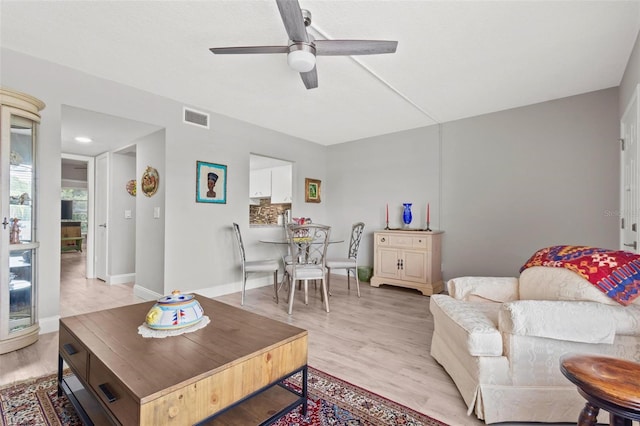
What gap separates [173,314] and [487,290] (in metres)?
2.09

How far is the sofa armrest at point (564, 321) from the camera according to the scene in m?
1.42

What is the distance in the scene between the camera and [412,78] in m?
3.04

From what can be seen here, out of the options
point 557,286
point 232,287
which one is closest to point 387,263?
point 232,287

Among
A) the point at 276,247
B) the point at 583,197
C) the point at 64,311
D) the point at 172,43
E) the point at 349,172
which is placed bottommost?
the point at 64,311

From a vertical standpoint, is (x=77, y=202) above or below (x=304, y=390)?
above

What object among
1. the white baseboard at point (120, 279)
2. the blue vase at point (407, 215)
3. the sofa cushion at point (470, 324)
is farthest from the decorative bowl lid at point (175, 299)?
the white baseboard at point (120, 279)

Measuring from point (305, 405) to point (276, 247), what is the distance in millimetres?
3466

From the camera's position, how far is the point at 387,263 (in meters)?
4.54

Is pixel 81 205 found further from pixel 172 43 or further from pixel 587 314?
pixel 587 314

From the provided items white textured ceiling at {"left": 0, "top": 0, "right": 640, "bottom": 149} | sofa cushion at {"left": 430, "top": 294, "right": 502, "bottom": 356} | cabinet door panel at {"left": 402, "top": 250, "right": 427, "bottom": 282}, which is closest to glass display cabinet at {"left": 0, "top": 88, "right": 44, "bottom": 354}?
white textured ceiling at {"left": 0, "top": 0, "right": 640, "bottom": 149}

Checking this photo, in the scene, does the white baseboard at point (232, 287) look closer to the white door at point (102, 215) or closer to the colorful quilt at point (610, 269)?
the white door at point (102, 215)

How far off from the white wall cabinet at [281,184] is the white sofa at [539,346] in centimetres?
401

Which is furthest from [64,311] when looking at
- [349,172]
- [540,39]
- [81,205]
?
[81,205]

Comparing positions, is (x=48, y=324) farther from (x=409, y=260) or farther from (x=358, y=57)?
(x=409, y=260)
